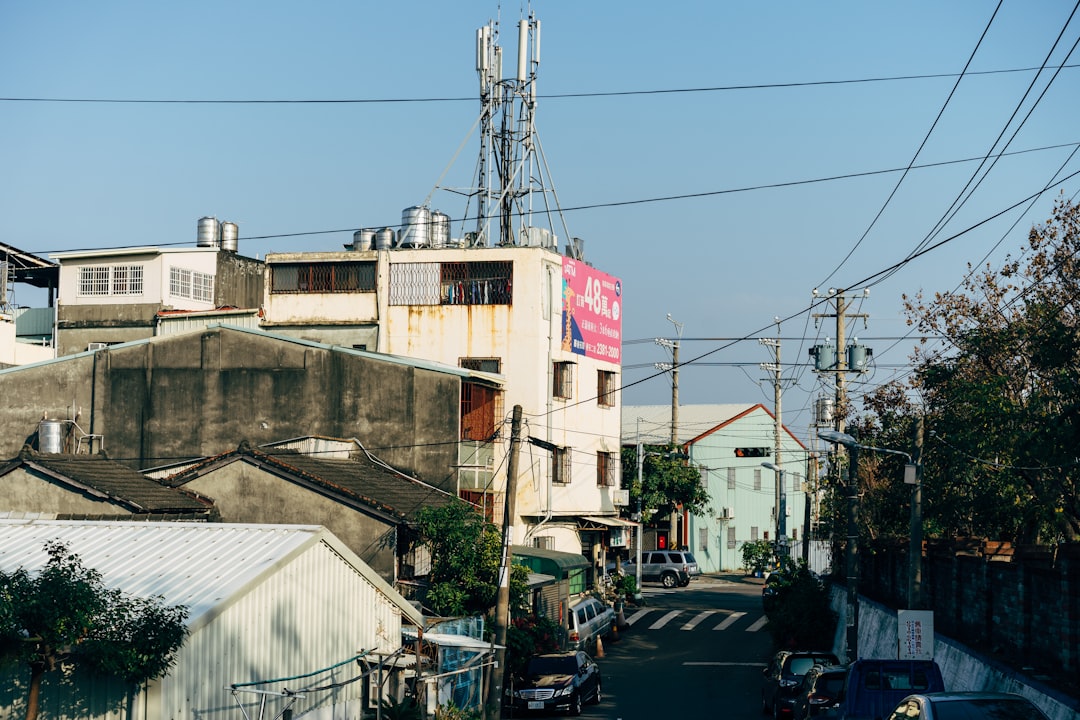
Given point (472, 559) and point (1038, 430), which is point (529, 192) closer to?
point (472, 559)

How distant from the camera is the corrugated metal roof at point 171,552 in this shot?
783 inches

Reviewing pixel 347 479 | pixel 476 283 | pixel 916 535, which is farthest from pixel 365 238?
pixel 916 535

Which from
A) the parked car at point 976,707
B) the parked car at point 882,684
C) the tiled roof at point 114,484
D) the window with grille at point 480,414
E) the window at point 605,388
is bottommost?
the parked car at point 882,684

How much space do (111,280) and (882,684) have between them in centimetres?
4074

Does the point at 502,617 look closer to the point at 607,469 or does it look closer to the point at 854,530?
the point at 854,530

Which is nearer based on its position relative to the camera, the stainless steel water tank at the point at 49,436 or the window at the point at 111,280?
the stainless steel water tank at the point at 49,436

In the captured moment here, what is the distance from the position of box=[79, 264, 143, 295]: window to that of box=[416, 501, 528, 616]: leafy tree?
79.7ft

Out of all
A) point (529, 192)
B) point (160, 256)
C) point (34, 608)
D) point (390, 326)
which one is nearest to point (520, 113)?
point (529, 192)

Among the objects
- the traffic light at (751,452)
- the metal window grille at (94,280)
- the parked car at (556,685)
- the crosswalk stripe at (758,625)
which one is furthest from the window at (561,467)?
the traffic light at (751,452)

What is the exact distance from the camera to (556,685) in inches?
1210

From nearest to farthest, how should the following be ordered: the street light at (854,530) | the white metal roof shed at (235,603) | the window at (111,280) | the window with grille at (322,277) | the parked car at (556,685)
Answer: the white metal roof shed at (235,603), the street light at (854,530), the parked car at (556,685), the window with grille at (322,277), the window at (111,280)

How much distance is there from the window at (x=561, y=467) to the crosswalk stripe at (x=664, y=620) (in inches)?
268

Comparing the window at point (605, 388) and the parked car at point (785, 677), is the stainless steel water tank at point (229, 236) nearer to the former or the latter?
the window at point (605, 388)

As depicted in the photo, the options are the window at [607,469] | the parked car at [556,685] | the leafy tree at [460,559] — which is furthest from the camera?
the window at [607,469]
